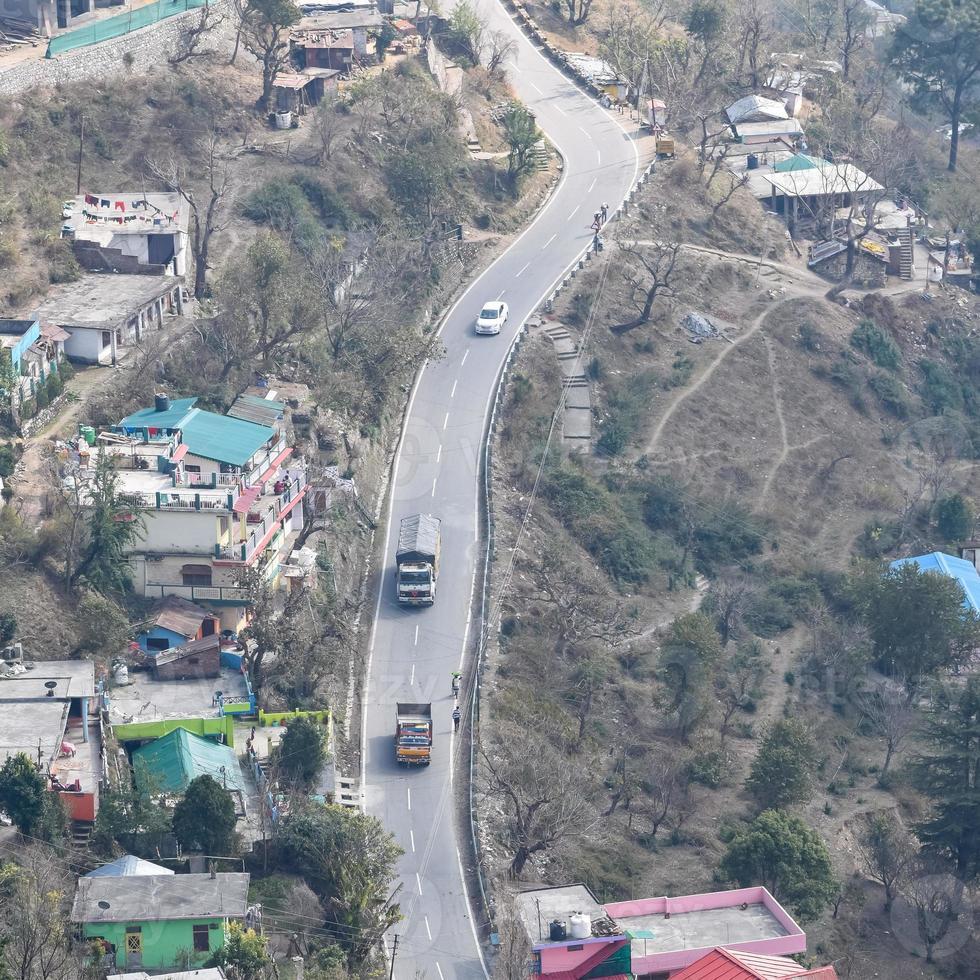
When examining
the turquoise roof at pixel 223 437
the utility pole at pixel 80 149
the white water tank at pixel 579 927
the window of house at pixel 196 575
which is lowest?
the white water tank at pixel 579 927

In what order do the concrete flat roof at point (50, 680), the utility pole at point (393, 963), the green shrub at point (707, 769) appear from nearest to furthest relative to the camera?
the utility pole at point (393, 963) < the concrete flat roof at point (50, 680) < the green shrub at point (707, 769)

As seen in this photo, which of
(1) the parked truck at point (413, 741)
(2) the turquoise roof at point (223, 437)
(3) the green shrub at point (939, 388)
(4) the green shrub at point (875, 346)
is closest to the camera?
(1) the parked truck at point (413, 741)

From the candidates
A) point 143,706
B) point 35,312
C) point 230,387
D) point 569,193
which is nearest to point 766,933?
point 143,706

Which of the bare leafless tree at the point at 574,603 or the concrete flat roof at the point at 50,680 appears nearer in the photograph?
the concrete flat roof at the point at 50,680

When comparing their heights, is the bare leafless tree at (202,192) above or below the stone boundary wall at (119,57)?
below

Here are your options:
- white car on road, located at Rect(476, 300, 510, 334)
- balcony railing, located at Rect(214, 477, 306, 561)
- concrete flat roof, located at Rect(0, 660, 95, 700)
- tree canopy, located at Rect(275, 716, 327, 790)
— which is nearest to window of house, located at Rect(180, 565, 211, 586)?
balcony railing, located at Rect(214, 477, 306, 561)

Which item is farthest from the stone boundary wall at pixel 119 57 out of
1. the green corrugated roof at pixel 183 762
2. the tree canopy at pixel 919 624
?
the tree canopy at pixel 919 624

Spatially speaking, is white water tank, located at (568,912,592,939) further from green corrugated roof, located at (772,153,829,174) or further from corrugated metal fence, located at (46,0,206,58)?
green corrugated roof, located at (772,153,829,174)

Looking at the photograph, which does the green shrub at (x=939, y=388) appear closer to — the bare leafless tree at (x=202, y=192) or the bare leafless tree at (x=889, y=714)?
the bare leafless tree at (x=889, y=714)
